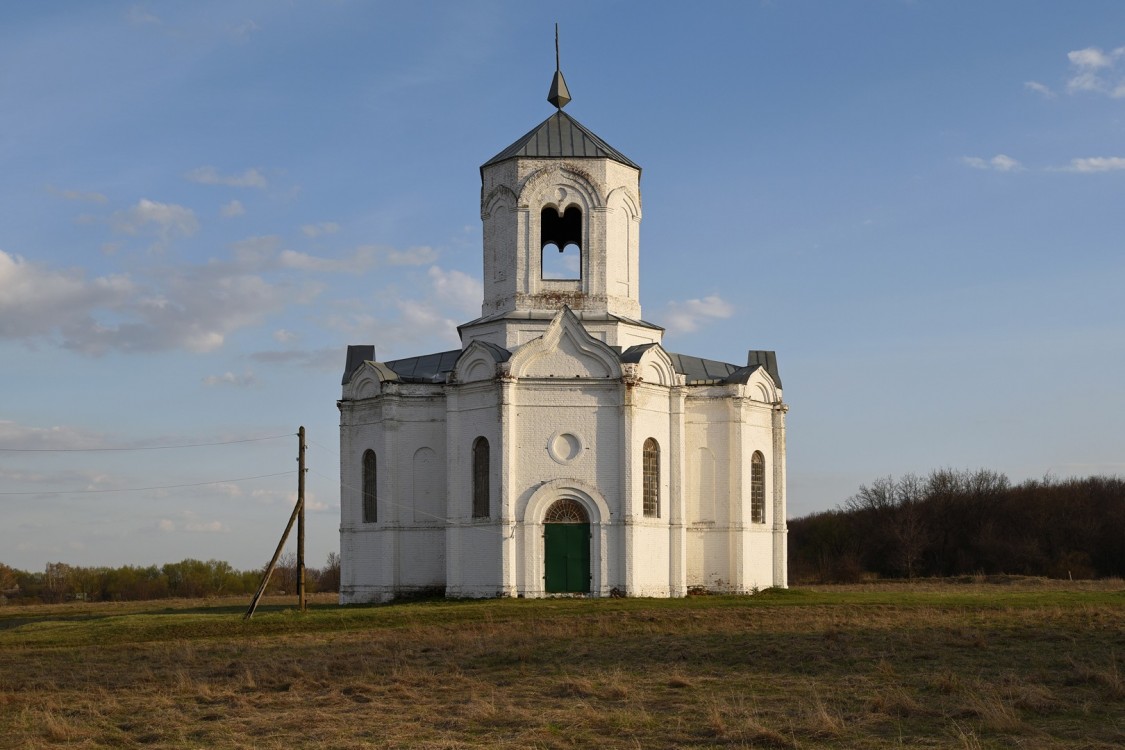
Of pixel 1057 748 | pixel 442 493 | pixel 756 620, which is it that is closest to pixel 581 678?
pixel 1057 748

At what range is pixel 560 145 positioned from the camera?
41031 millimetres

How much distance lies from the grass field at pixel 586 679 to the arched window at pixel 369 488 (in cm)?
732

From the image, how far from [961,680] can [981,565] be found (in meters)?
61.7

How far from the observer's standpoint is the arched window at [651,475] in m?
38.3

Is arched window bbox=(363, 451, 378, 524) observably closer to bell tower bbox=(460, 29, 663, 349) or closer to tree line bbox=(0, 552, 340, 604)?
bell tower bbox=(460, 29, 663, 349)

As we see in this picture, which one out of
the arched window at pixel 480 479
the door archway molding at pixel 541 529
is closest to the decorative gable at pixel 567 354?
the arched window at pixel 480 479

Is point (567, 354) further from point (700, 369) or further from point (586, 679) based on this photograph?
point (586, 679)

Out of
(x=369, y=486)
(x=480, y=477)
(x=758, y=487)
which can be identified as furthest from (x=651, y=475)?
(x=369, y=486)

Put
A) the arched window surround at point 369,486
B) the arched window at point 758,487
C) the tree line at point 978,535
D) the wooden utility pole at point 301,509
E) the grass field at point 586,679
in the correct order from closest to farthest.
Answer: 1. the grass field at point 586,679
2. the wooden utility pole at point 301,509
3. the arched window surround at point 369,486
4. the arched window at point 758,487
5. the tree line at point 978,535

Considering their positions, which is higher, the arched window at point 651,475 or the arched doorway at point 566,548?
the arched window at point 651,475

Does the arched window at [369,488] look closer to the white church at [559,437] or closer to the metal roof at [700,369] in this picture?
the white church at [559,437]

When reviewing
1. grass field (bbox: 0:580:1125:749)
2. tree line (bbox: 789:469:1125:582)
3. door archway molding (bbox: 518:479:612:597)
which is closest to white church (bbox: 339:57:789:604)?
door archway molding (bbox: 518:479:612:597)

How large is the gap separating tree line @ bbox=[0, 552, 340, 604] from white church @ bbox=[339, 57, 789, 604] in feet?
109

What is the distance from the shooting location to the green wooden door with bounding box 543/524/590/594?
36906 millimetres
